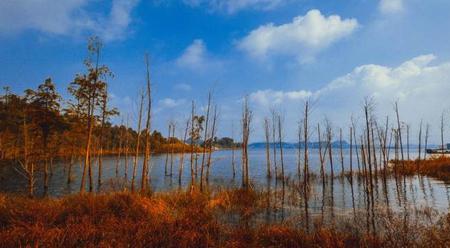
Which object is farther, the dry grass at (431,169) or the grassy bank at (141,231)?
the dry grass at (431,169)

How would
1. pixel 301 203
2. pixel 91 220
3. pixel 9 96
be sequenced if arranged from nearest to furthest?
pixel 91 220 < pixel 301 203 < pixel 9 96

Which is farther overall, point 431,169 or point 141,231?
point 431,169

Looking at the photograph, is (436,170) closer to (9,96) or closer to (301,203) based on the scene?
(301,203)

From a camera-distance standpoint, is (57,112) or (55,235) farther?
(57,112)

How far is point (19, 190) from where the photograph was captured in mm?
24062

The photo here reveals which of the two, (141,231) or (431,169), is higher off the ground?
(141,231)

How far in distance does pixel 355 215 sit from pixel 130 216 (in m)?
12.3

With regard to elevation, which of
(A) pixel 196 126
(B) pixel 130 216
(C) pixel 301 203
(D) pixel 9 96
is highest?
(D) pixel 9 96

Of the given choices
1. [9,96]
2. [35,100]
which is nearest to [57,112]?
[35,100]

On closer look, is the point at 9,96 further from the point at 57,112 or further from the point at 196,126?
the point at 196,126

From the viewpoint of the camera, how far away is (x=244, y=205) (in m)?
17.7

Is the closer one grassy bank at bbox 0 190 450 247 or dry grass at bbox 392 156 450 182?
grassy bank at bbox 0 190 450 247

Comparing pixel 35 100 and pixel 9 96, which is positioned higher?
pixel 9 96

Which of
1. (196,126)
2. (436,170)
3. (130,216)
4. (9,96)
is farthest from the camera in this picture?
(9,96)
